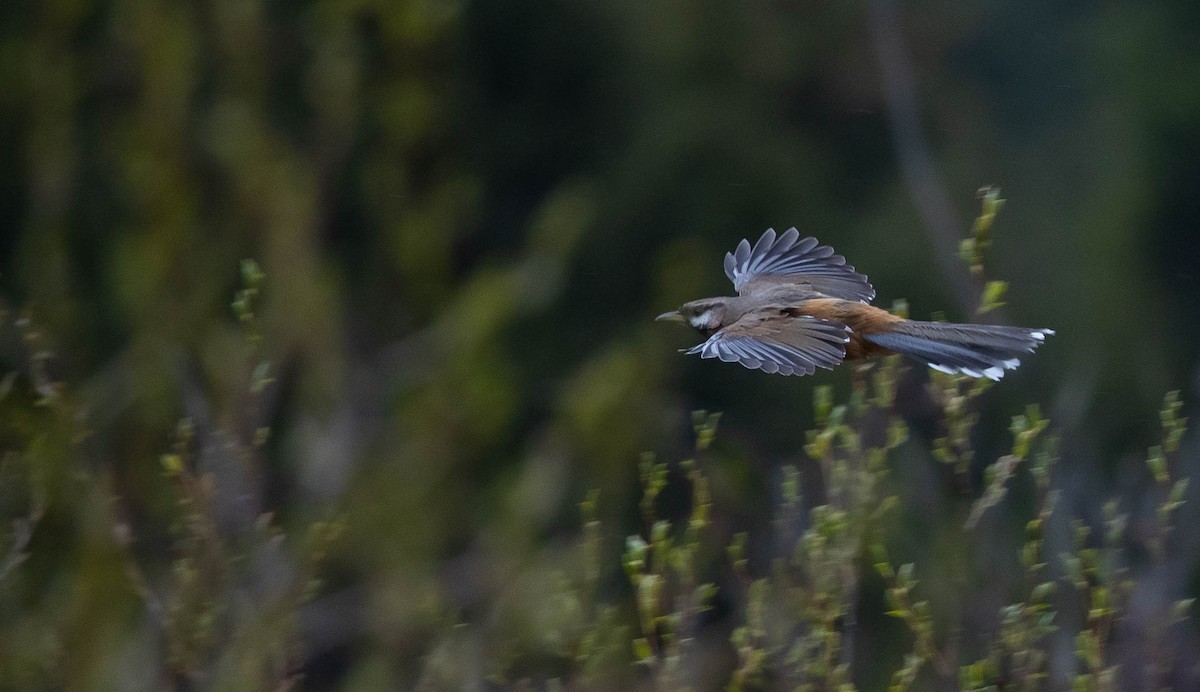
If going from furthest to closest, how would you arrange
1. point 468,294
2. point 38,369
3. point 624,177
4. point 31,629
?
point 624,177 < point 468,294 < point 31,629 < point 38,369

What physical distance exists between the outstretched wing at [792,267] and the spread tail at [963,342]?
67 cm

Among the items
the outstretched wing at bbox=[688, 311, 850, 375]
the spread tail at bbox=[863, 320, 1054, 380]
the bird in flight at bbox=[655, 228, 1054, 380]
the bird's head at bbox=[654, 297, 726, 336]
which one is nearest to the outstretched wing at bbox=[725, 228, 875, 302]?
the bird in flight at bbox=[655, 228, 1054, 380]

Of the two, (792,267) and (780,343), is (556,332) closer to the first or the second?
(792,267)

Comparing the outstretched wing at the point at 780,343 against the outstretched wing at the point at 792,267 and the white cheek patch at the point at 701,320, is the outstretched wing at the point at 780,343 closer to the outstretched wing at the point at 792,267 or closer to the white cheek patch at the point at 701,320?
the white cheek patch at the point at 701,320

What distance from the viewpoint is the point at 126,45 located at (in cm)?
675

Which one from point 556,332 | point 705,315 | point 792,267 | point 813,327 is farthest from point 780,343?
point 556,332

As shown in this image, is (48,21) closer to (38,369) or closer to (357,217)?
(357,217)

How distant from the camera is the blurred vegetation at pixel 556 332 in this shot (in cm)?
244

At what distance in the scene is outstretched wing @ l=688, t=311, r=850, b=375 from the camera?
10.2 feet

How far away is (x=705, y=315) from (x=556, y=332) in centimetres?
414

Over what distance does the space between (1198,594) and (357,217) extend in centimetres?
454

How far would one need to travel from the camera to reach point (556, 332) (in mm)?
8070

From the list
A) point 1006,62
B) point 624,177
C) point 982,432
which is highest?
point 1006,62

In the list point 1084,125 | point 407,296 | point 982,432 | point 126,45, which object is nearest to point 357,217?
point 407,296
